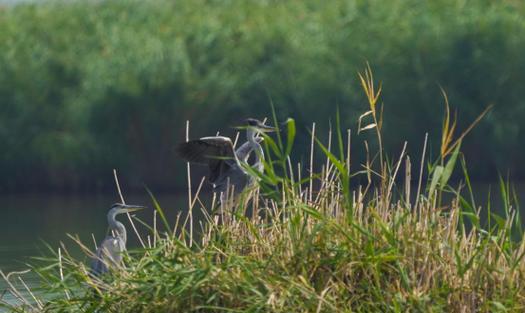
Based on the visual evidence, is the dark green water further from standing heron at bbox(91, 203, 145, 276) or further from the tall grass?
the tall grass

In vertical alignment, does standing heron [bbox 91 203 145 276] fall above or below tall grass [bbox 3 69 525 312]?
below

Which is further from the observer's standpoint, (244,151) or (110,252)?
(244,151)

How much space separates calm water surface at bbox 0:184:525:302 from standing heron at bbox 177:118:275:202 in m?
2.66

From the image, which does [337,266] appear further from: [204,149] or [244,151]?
[244,151]

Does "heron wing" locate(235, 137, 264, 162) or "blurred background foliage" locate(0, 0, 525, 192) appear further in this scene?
"blurred background foliage" locate(0, 0, 525, 192)

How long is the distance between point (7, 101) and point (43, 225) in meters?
6.61

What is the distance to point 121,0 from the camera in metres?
27.8

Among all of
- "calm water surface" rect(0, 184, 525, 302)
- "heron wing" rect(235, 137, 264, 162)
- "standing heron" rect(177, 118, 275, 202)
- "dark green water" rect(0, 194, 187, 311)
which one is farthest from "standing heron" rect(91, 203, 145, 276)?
"calm water surface" rect(0, 184, 525, 302)

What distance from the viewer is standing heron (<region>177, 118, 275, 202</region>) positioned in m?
8.04

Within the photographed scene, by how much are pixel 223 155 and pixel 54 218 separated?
35.3 feet

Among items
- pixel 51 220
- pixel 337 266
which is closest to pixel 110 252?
pixel 337 266

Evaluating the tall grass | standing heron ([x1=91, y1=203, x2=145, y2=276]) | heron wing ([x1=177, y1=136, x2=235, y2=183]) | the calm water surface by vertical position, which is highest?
the tall grass

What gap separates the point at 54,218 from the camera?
18.6 meters

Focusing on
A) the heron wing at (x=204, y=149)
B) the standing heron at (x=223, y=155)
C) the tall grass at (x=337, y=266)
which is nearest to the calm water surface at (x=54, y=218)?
the standing heron at (x=223, y=155)
